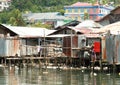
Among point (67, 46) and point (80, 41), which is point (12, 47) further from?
point (80, 41)

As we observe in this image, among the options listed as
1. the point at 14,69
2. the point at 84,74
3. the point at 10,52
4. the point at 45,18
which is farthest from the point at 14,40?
the point at 45,18

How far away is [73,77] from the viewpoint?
3152 centimetres

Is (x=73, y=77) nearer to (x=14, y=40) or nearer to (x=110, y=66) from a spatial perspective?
(x=110, y=66)

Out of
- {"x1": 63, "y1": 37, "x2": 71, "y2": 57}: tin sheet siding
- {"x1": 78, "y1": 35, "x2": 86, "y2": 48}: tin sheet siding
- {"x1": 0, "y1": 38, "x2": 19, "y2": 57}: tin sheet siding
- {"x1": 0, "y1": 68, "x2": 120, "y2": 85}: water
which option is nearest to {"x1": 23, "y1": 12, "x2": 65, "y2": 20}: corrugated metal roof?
{"x1": 0, "y1": 38, "x2": 19, "y2": 57}: tin sheet siding

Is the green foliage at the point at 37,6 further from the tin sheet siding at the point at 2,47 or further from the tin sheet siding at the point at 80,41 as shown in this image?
the tin sheet siding at the point at 80,41

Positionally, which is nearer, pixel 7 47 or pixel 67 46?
pixel 67 46

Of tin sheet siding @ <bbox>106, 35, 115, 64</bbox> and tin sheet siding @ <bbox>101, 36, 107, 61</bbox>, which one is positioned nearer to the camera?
tin sheet siding @ <bbox>106, 35, 115, 64</bbox>

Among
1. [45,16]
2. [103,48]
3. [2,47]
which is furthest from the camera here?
[45,16]

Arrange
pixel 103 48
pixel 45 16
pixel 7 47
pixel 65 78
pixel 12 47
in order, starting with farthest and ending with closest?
1. pixel 45 16
2. pixel 12 47
3. pixel 7 47
4. pixel 103 48
5. pixel 65 78

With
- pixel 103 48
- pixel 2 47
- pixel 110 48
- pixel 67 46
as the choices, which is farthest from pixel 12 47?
pixel 110 48

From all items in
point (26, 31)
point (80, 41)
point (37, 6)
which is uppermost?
point (37, 6)

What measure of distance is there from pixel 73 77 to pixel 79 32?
13.1 metres

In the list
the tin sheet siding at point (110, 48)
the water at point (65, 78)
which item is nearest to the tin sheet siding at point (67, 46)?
the water at point (65, 78)

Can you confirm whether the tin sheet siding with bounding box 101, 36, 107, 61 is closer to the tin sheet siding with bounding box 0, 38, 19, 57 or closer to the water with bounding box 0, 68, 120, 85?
the water with bounding box 0, 68, 120, 85
